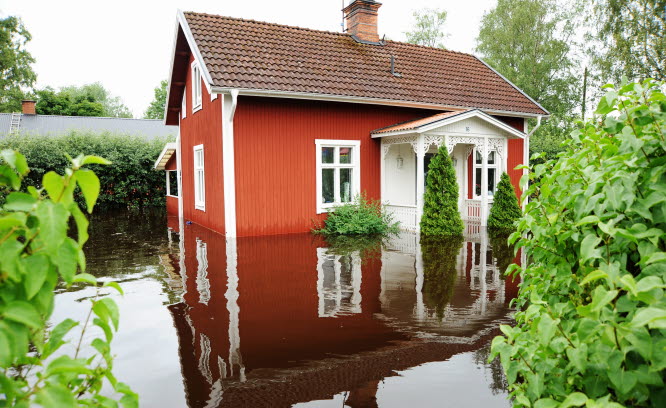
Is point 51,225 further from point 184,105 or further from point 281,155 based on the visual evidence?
point 184,105

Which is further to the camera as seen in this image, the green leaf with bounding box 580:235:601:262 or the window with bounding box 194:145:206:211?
the window with bounding box 194:145:206:211

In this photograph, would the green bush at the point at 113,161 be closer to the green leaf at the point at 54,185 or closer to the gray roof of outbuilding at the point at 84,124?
the gray roof of outbuilding at the point at 84,124

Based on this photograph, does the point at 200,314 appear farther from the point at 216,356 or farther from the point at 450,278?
the point at 450,278

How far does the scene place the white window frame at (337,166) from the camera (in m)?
12.6

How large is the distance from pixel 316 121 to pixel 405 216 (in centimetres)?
341

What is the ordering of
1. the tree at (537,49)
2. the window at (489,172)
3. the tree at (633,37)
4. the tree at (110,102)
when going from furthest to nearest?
the tree at (110,102) < the tree at (537,49) < the tree at (633,37) < the window at (489,172)

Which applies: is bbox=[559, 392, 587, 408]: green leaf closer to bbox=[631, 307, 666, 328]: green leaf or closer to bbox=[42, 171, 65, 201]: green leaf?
bbox=[631, 307, 666, 328]: green leaf

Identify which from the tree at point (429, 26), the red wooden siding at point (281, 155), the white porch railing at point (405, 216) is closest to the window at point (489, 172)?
the white porch railing at point (405, 216)

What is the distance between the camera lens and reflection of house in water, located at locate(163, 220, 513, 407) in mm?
3824

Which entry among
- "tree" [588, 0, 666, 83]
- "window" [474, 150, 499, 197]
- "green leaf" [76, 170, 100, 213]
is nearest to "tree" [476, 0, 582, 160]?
"tree" [588, 0, 666, 83]

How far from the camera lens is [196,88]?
46.8ft

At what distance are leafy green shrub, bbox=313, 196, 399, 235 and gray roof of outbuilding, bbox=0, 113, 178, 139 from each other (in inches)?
840

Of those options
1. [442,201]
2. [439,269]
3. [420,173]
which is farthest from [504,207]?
[439,269]

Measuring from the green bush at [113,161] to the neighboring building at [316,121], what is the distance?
733 centimetres
